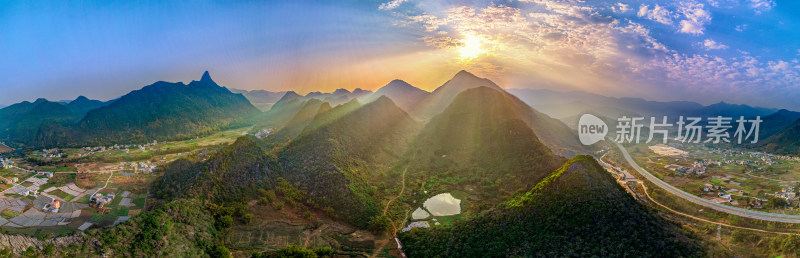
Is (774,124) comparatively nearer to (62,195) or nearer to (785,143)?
(785,143)

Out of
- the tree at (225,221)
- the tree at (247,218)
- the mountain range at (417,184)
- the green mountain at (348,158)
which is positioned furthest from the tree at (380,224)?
the tree at (225,221)

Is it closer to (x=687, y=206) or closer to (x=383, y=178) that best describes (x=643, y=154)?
(x=687, y=206)

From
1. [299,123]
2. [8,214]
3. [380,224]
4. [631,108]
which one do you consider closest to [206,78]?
[299,123]

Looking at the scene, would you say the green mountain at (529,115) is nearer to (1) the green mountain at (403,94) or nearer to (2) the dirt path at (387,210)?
(1) the green mountain at (403,94)

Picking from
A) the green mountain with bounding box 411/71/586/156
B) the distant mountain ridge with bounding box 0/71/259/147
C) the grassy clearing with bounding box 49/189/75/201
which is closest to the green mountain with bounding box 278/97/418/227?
the grassy clearing with bounding box 49/189/75/201

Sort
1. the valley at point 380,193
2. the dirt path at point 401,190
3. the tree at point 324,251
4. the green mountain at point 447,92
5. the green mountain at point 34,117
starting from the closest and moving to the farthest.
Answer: the valley at point 380,193 < the tree at point 324,251 < the dirt path at point 401,190 < the green mountain at point 34,117 < the green mountain at point 447,92

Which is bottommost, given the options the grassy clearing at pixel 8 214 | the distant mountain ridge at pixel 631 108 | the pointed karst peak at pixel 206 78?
the grassy clearing at pixel 8 214

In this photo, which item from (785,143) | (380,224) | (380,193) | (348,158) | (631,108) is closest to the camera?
(380,224)
